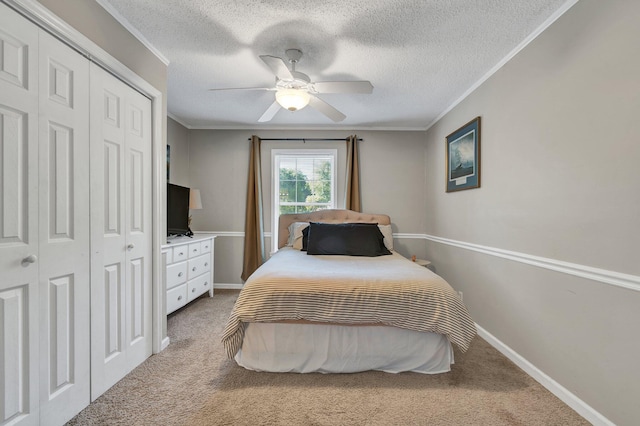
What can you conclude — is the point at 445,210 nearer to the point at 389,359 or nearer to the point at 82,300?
the point at 389,359

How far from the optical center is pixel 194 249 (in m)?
3.55

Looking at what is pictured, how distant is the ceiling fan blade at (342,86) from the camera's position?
2403 mm

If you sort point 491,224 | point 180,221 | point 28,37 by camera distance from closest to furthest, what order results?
point 28,37, point 491,224, point 180,221

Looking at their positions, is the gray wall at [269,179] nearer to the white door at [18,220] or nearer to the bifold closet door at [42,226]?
the bifold closet door at [42,226]

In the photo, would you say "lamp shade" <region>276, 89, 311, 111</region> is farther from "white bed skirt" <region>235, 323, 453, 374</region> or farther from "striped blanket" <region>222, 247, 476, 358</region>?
"white bed skirt" <region>235, 323, 453, 374</region>

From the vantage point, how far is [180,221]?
12.0 ft

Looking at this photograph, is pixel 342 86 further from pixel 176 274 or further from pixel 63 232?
pixel 176 274

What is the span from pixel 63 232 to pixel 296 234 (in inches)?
96.3

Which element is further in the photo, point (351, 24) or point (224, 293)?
point (224, 293)

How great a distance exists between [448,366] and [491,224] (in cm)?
128

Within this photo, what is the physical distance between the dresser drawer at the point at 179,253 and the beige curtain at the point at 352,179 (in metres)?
2.20

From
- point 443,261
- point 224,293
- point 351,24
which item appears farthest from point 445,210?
point 224,293

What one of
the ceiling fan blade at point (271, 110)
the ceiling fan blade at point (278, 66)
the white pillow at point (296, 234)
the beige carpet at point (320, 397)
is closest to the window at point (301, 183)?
the white pillow at point (296, 234)

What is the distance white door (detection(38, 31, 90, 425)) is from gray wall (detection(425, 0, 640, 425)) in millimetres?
2859
